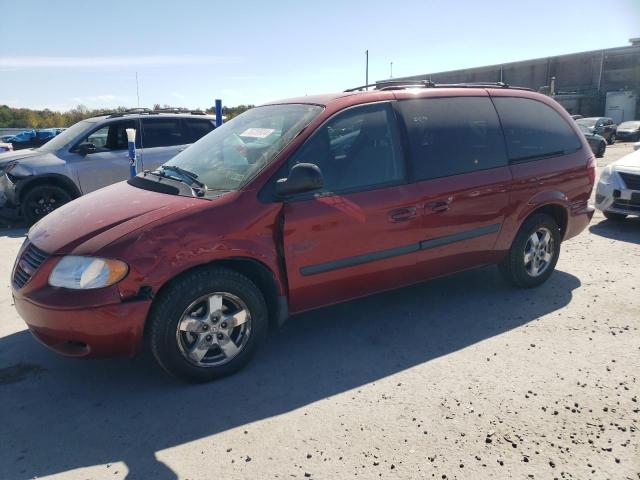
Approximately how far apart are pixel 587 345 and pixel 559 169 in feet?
5.89

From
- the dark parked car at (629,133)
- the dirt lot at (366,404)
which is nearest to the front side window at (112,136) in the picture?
the dirt lot at (366,404)

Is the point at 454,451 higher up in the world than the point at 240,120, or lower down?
lower down

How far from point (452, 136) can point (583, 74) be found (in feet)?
148

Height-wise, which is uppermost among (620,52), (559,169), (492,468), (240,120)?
(620,52)

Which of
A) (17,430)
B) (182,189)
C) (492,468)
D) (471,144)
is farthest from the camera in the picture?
(471,144)

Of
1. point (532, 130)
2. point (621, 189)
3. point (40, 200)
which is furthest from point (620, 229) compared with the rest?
point (40, 200)

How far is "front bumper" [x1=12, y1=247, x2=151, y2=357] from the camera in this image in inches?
114

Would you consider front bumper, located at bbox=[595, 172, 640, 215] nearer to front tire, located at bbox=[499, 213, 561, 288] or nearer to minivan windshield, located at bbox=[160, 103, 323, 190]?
front tire, located at bbox=[499, 213, 561, 288]

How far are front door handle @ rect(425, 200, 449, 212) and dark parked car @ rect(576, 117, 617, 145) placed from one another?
22.8m

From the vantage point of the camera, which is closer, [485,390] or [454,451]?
[454,451]

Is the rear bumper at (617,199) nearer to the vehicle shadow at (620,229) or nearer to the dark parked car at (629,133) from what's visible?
the vehicle shadow at (620,229)

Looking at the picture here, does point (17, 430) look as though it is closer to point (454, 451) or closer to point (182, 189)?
point (182, 189)

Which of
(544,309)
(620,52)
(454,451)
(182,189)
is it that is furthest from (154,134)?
(620,52)

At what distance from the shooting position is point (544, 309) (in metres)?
4.40
